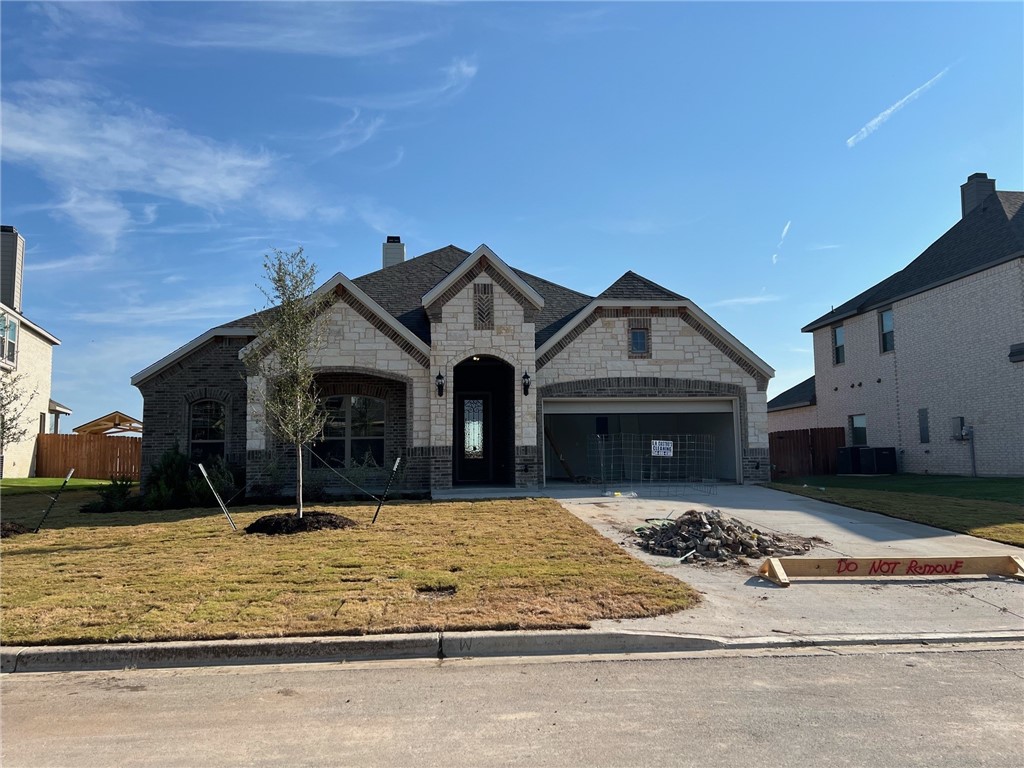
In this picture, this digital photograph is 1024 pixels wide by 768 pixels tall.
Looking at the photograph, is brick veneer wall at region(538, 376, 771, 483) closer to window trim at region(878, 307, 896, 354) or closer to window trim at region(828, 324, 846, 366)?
window trim at region(878, 307, 896, 354)

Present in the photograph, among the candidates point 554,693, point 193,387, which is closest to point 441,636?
point 554,693

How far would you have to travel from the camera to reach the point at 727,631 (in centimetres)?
647

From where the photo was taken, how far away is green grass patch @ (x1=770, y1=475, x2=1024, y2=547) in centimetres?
1215

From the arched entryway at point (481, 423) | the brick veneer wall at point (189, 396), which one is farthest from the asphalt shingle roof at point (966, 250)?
the brick veneer wall at point (189, 396)

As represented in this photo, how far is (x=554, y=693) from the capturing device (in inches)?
202

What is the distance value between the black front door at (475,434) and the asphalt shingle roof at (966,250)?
15.4m

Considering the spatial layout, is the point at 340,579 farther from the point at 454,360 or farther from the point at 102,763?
the point at 454,360

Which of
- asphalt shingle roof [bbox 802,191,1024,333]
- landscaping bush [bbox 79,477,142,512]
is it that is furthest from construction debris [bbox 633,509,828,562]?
asphalt shingle roof [bbox 802,191,1024,333]

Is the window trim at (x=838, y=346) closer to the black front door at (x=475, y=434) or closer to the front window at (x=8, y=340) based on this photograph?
the black front door at (x=475, y=434)

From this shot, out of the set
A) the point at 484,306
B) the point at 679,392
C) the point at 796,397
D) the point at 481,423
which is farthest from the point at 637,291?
the point at 796,397

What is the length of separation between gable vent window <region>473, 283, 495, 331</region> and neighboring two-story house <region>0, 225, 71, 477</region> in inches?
726

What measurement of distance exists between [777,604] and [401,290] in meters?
16.1

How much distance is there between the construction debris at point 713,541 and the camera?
9.91 metres

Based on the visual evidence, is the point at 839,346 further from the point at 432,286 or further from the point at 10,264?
the point at 10,264
